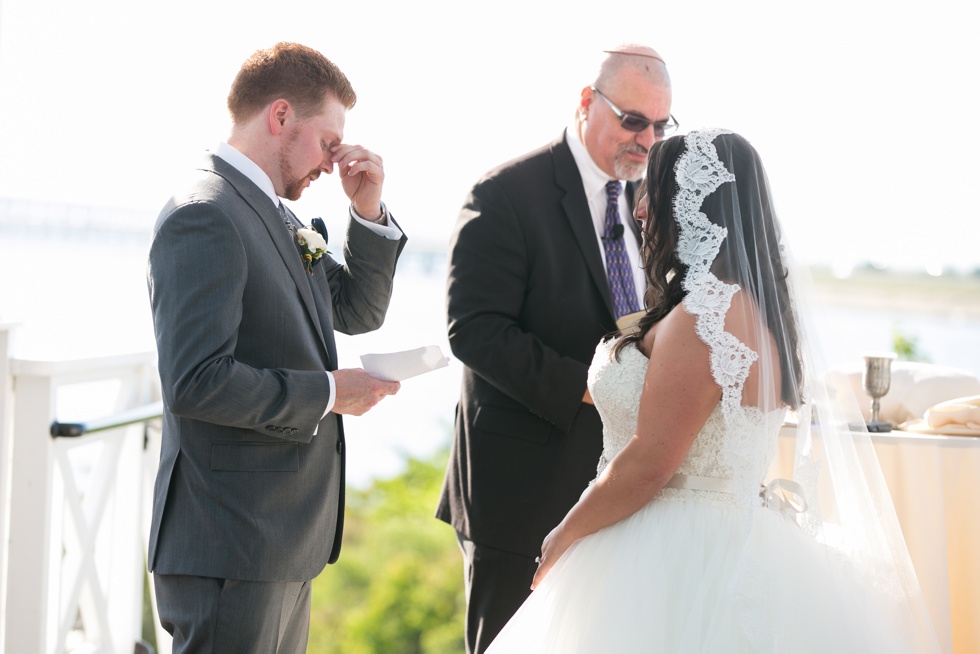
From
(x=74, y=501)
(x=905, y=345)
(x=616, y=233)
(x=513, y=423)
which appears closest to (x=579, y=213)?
(x=616, y=233)

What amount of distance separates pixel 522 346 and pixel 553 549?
692mm

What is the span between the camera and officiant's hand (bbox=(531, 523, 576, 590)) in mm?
1979

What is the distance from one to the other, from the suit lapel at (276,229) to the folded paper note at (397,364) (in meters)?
0.13

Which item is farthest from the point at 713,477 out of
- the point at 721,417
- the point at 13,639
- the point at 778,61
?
the point at 778,61

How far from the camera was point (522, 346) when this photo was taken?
2512mm

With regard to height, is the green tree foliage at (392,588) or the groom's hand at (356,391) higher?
the groom's hand at (356,391)

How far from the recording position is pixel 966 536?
2588mm

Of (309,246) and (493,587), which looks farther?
(493,587)

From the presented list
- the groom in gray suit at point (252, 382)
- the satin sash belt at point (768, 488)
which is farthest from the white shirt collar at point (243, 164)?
the satin sash belt at point (768, 488)

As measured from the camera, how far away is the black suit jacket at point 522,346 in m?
2.53

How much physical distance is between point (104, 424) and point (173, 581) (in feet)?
3.31

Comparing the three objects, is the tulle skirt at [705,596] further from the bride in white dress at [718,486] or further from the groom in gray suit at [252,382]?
the groom in gray suit at [252,382]

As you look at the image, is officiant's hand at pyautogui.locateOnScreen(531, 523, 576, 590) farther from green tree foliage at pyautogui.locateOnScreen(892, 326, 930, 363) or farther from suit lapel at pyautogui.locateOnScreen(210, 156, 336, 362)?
green tree foliage at pyautogui.locateOnScreen(892, 326, 930, 363)

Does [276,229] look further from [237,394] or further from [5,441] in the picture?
[5,441]
